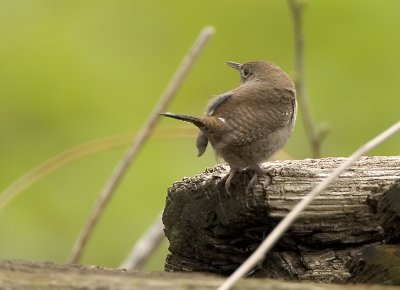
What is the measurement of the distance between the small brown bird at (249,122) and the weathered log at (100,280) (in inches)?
43.7

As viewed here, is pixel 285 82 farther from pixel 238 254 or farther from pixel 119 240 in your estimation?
pixel 119 240

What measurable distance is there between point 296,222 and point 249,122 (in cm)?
80

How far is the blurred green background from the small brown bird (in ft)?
8.06

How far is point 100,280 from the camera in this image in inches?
84.3

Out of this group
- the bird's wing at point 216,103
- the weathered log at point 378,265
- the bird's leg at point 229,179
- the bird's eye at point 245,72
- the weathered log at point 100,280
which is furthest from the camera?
the bird's eye at point 245,72

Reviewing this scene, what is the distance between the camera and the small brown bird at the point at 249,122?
346cm

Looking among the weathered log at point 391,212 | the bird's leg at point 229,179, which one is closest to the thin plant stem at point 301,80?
the bird's leg at point 229,179

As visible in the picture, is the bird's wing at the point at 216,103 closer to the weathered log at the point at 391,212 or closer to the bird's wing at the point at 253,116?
the bird's wing at the point at 253,116

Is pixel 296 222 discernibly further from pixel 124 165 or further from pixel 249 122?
pixel 124 165

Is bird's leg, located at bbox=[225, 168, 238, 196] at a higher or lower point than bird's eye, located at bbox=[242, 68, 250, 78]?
lower

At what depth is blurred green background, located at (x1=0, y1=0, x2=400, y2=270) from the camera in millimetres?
6418

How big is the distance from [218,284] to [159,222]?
2305 mm

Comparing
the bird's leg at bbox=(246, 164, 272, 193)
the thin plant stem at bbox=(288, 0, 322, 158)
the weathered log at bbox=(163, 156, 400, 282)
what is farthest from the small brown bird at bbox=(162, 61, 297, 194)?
the thin plant stem at bbox=(288, 0, 322, 158)

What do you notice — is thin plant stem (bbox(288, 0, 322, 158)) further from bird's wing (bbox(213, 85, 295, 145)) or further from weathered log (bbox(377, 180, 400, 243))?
weathered log (bbox(377, 180, 400, 243))
